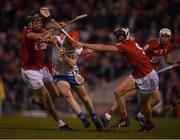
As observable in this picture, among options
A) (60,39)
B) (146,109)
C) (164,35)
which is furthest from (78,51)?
(164,35)

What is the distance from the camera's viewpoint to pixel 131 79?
1731 centimetres

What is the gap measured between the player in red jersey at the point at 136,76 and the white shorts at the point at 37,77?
142cm

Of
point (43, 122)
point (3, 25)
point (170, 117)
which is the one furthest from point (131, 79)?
point (3, 25)

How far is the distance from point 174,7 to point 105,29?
2156 millimetres

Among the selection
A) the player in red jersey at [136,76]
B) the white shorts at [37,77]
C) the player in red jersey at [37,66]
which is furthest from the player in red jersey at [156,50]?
the white shorts at [37,77]

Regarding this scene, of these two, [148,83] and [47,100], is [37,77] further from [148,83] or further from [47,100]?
[148,83]

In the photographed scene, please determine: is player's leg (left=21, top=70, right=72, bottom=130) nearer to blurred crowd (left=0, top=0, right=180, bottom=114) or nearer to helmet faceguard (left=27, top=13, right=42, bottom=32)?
helmet faceguard (left=27, top=13, right=42, bottom=32)

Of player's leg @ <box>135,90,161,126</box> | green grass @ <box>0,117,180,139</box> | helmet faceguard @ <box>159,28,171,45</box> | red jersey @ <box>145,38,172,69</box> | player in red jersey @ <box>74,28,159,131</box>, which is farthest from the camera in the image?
red jersey @ <box>145,38,172,69</box>

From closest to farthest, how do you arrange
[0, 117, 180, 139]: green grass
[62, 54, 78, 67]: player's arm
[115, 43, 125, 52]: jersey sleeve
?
1. [0, 117, 180, 139]: green grass
2. [115, 43, 125, 52]: jersey sleeve
3. [62, 54, 78, 67]: player's arm

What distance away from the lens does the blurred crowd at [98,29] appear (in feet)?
83.7

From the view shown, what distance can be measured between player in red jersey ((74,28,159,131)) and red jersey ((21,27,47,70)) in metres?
1.51

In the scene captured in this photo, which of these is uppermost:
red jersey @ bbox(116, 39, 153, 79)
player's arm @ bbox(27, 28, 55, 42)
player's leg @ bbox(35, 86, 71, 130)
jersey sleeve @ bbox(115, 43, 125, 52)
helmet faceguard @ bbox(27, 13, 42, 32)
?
helmet faceguard @ bbox(27, 13, 42, 32)

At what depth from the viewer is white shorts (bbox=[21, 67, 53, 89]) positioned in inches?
679

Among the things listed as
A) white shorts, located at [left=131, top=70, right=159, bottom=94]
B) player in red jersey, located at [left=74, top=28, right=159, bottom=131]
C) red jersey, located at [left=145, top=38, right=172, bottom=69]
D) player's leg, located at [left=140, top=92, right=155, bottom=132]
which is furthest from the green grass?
red jersey, located at [left=145, top=38, right=172, bottom=69]
